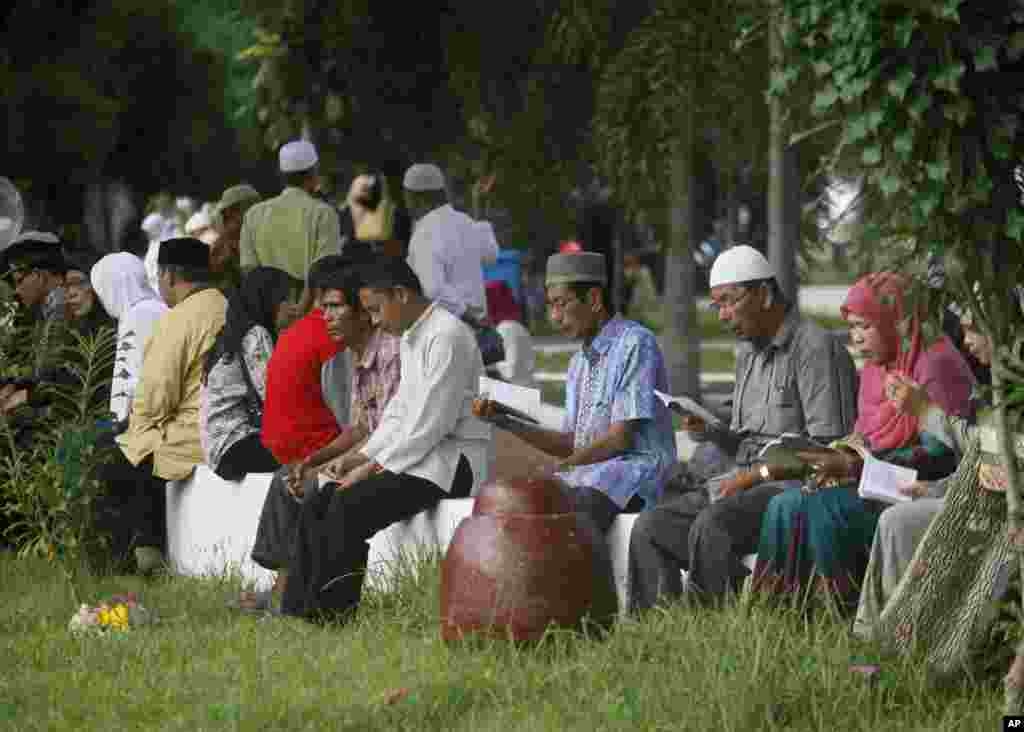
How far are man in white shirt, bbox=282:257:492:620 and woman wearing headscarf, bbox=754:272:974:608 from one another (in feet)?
5.87

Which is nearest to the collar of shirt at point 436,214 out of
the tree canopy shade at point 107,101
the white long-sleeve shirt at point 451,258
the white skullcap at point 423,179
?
the white long-sleeve shirt at point 451,258

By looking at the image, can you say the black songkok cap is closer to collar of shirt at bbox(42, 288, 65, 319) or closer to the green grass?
collar of shirt at bbox(42, 288, 65, 319)

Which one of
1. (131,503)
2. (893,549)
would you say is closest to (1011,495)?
(893,549)

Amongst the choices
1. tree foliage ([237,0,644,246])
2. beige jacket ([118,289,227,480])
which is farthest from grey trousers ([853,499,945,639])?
tree foliage ([237,0,644,246])

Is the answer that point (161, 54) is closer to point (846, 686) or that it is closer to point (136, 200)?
point (136, 200)

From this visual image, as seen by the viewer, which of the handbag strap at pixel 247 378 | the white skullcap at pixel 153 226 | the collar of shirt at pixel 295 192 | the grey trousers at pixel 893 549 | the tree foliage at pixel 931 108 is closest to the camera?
the tree foliage at pixel 931 108

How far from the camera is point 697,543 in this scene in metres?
7.55

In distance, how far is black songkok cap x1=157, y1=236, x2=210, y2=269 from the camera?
416 inches

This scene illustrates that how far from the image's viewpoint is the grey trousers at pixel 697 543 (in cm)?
752

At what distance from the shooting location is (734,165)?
17844 mm

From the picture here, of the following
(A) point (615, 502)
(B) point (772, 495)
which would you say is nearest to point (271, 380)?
(A) point (615, 502)

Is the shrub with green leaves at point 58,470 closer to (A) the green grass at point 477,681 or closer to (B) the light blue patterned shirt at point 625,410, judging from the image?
(A) the green grass at point 477,681

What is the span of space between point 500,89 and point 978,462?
34.2ft

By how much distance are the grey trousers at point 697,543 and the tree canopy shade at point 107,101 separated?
2463cm
